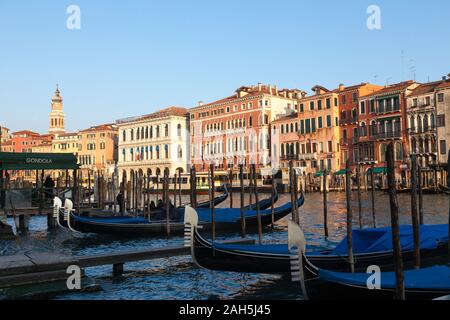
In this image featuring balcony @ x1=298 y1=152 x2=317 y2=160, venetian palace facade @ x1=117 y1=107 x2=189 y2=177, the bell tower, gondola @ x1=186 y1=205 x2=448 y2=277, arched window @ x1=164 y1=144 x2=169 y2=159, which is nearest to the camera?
gondola @ x1=186 y1=205 x2=448 y2=277

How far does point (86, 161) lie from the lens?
5934cm

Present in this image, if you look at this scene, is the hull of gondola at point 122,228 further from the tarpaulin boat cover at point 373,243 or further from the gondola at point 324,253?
the tarpaulin boat cover at point 373,243

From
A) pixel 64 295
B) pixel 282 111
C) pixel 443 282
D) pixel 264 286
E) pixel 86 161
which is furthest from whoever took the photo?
pixel 86 161

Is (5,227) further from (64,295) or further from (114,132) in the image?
(114,132)

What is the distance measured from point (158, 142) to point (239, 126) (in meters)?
10.2

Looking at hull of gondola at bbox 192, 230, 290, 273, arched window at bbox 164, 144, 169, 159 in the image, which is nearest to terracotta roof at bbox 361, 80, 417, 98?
arched window at bbox 164, 144, 169, 159

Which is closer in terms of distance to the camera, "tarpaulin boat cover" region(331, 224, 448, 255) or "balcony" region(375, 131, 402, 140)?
"tarpaulin boat cover" region(331, 224, 448, 255)

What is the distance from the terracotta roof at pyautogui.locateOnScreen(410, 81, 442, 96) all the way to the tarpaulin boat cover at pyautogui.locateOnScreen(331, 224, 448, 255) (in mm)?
26760

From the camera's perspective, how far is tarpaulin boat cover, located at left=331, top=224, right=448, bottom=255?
6734mm

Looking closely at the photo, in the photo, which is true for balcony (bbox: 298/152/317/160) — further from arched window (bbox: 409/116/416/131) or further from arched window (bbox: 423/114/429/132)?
arched window (bbox: 423/114/429/132)

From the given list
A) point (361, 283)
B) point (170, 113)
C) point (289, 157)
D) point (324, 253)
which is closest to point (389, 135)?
point (289, 157)

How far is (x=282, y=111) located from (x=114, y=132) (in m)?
24.4
